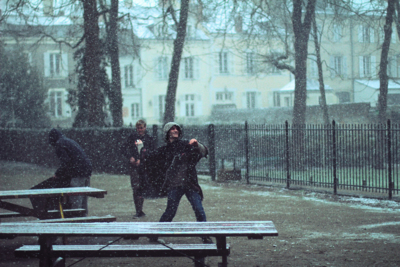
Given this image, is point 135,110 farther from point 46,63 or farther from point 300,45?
point 300,45

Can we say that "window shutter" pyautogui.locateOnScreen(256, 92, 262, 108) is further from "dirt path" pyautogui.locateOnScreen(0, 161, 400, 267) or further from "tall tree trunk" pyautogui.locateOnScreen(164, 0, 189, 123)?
"dirt path" pyautogui.locateOnScreen(0, 161, 400, 267)

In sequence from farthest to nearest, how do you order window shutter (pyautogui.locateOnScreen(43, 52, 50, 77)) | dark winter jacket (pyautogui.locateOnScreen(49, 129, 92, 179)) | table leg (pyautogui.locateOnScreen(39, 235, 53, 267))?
window shutter (pyautogui.locateOnScreen(43, 52, 50, 77)), dark winter jacket (pyautogui.locateOnScreen(49, 129, 92, 179)), table leg (pyautogui.locateOnScreen(39, 235, 53, 267))

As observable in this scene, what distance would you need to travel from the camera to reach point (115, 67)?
22.0 meters

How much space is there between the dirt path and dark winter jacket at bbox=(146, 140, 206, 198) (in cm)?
100

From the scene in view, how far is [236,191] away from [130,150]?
15.9 ft

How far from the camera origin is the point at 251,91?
148ft

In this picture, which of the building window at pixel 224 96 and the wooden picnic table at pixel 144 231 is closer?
the wooden picnic table at pixel 144 231

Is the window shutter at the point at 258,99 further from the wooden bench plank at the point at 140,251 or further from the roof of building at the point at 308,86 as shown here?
the wooden bench plank at the point at 140,251

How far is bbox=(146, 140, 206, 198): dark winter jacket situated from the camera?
256 inches

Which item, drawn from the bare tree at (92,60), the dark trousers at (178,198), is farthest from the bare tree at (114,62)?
the dark trousers at (178,198)

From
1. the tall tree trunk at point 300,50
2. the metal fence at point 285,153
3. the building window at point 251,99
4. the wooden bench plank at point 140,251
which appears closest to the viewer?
the wooden bench plank at point 140,251

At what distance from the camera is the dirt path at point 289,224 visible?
20.1 feet

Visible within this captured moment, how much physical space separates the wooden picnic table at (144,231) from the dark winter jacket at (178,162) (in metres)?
1.38

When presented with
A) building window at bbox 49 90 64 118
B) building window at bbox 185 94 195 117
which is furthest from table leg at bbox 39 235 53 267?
building window at bbox 185 94 195 117
